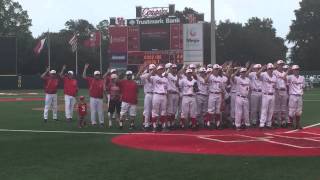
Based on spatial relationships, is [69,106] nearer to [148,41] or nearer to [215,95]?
[215,95]

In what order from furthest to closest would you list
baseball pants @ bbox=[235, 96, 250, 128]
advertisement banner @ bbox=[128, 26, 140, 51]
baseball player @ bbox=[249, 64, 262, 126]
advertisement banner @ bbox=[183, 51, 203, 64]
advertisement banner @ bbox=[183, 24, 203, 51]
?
advertisement banner @ bbox=[128, 26, 140, 51] → advertisement banner @ bbox=[183, 24, 203, 51] → advertisement banner @ bbox=[183, 51, 203, 64] → baseball player @ bbox=[249, 64, 262, 126] → baseball pants @ bbox=[235, 96, 250, 128]

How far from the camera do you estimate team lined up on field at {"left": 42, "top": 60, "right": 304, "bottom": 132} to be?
1577 cm

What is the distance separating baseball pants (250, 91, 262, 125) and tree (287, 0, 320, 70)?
6791 centimetres

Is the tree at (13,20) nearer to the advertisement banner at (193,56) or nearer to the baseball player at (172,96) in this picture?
the advertisement banner at (193,56)

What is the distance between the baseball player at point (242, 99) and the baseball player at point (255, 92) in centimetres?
48

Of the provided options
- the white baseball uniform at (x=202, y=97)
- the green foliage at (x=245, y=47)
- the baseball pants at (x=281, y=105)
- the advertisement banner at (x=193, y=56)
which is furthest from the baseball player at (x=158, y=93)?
the green foliage at (x=245, y=47)

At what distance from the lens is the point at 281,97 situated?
1670 centimetres

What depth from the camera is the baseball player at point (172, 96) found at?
16.0 meters

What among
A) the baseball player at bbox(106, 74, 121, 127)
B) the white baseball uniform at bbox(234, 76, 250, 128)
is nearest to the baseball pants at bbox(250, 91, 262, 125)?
the white baseball uniform at bbox(234, 76, 250, 128)

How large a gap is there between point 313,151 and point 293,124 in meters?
5.65

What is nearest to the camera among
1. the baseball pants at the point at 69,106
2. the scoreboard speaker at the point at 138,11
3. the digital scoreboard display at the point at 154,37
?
the baseball pants at the point at 69,106

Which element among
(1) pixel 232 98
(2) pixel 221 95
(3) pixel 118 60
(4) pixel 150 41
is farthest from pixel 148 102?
(3) pixel 118 60

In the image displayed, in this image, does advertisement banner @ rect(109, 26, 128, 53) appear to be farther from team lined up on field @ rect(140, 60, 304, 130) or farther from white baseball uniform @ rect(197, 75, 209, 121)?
white baseball uniform @ rect(197, 75, 209, 121)

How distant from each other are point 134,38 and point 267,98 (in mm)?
28551
